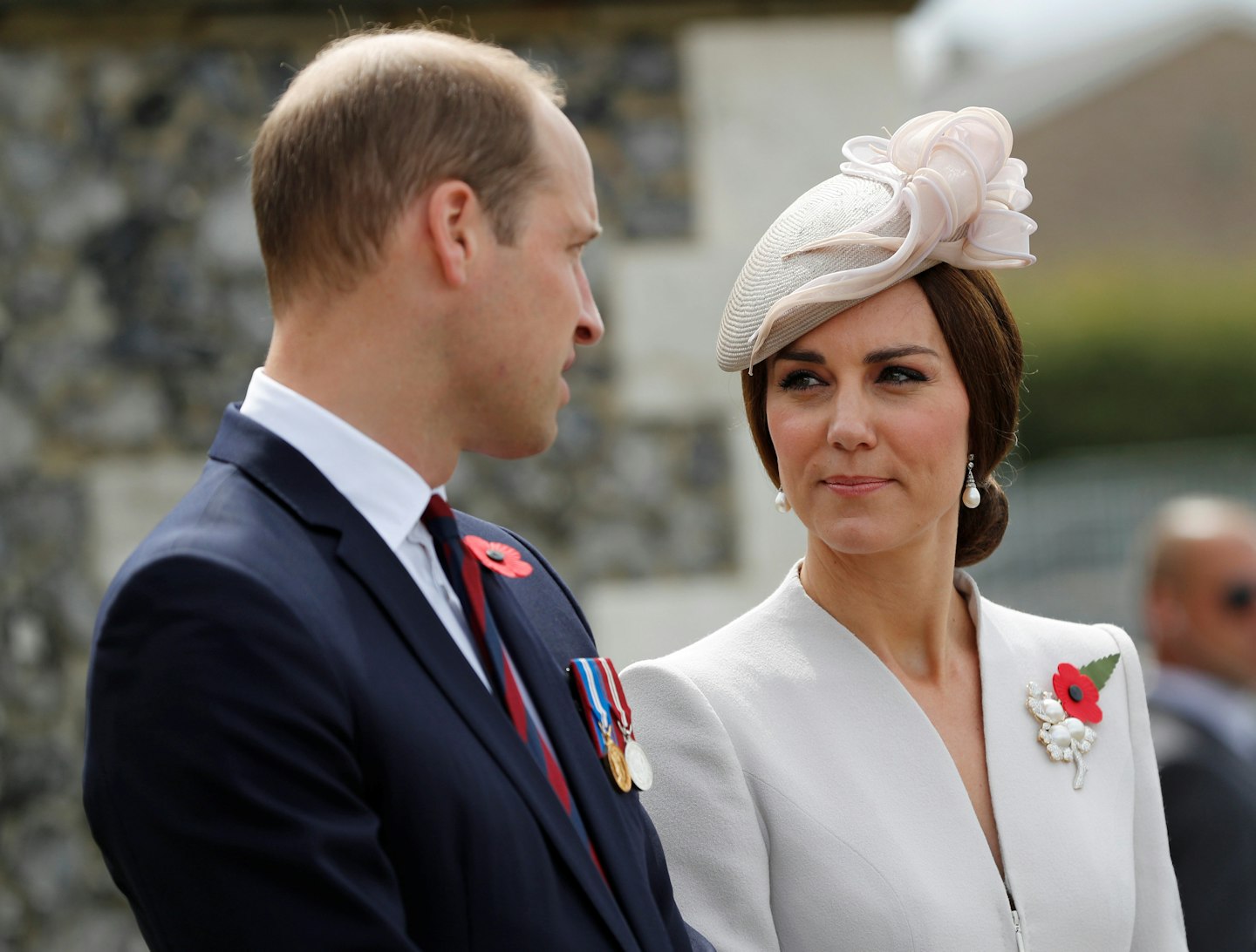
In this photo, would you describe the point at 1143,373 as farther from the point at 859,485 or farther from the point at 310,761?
the point at 310,761

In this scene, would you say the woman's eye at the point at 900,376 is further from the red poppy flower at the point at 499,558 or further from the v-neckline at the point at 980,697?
the red poppy flower at the point at 499,558

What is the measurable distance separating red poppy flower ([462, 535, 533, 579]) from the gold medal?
24 centimetres

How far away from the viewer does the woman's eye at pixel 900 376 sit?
259 centimetres

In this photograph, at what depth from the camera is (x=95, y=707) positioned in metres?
1.61

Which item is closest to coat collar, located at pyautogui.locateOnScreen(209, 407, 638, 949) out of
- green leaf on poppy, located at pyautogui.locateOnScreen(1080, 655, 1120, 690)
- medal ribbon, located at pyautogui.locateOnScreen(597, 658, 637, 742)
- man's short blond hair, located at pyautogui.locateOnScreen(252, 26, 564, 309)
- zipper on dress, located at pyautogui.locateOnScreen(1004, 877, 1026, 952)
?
man's short blond hair, located at pyautogui.locateOnScreen(252, 26, 564, 309)

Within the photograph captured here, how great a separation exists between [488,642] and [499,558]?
0.27 m

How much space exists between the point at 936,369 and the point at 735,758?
668 millimetres

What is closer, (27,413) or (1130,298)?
(27,413)

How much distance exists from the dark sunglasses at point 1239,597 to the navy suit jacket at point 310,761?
134 inches

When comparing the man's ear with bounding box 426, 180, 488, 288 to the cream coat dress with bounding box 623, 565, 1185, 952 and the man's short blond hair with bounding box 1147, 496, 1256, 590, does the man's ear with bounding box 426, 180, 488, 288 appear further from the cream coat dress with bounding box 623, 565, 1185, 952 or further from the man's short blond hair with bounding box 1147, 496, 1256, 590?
the man's short blond hair with bounding box 1147, 496, 1256, 590

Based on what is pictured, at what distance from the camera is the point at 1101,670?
2850 mm

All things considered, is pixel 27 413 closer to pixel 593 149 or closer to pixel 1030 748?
pixel 593 149

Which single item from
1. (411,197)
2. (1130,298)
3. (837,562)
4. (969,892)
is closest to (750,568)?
(837,562)

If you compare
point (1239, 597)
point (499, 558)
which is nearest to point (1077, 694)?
point (499, 558)
